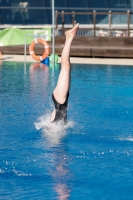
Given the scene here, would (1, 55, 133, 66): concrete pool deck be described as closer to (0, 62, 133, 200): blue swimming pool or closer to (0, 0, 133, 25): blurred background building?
(0, 0, 133, 25): blurred background building

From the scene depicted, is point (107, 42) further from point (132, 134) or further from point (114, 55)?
point (132, 134)

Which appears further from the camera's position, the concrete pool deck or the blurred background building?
the blurred background building

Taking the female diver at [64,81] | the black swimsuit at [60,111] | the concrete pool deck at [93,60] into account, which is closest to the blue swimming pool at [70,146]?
the black swimsuit at [60,111]

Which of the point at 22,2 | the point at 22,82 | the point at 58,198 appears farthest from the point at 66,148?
the point at 22,2

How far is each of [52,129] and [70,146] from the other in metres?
0.94

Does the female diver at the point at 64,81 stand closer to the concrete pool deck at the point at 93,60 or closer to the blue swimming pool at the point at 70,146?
the blue swimming pool at the point at 70,146

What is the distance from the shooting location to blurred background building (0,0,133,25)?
109 feet

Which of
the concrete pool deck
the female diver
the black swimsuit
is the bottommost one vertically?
the concrete pool deck

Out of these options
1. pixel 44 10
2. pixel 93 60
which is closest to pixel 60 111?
pixel 93 60

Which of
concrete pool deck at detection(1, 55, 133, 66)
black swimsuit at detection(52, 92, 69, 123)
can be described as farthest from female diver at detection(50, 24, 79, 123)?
concrete pool deck at detection(1, 55, 133, 66)

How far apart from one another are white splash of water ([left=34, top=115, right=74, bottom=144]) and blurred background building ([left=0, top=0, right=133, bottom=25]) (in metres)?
23.9

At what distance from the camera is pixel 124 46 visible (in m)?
26.9

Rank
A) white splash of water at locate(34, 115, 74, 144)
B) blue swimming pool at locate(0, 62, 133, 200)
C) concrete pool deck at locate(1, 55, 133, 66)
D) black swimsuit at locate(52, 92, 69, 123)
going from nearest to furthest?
blue swimming pool at locate(0, 62, 133, 200)
white splash of water at locate(34, 115, 74, 144)
black swimsuit at locate(52, 92, 69, 123)
concrete pool deck at locate(1, 55, 133, 66)

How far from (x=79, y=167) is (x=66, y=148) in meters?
1.03
